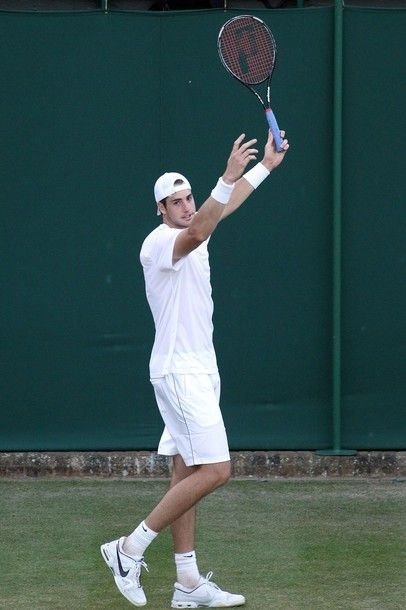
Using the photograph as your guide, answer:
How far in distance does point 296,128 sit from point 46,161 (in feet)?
4.53

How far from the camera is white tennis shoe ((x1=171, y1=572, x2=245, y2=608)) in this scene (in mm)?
5781

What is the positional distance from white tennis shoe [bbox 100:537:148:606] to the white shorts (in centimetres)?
44

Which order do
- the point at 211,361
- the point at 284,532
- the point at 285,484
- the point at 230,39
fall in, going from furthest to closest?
the point at 285,484
the point at 284,532
the point at 230,39
the point at 211,361

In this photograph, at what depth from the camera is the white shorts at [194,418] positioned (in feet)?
18.9

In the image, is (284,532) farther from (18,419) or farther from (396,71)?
(396,71)

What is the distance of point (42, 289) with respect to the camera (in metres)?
8.21

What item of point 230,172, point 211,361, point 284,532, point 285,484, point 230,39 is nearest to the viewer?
point 230,172

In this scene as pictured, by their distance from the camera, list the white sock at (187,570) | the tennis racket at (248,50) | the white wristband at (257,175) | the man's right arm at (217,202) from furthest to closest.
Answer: the tennis racket at (248,50) < the white wristband at (257,175) < the white sock at (187,570) < the man's right arm at (217,202)

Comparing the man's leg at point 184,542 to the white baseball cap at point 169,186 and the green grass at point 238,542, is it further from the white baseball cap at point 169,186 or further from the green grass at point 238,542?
the white baseball cap at point 169,186

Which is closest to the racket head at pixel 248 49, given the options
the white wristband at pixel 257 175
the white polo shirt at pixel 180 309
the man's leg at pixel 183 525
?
the white wristband at pixel 257 175

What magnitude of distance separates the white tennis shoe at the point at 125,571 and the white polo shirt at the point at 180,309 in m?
0.72

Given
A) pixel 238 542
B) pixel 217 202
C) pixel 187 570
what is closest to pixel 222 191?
pixel 217 202

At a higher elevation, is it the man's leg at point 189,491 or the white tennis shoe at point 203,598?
the man's leg at point 189,491

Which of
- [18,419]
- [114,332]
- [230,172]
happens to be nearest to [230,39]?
[230,172]
